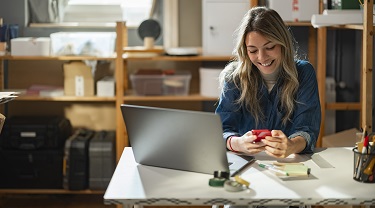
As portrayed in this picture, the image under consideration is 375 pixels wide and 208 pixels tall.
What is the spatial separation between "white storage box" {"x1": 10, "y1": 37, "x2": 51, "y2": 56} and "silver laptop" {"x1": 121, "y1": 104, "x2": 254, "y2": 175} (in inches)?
90.5

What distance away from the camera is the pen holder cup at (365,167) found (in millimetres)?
2207

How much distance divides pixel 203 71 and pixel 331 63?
921mm

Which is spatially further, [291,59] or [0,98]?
[0,98]

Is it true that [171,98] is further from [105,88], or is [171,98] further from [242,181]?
[242,181]

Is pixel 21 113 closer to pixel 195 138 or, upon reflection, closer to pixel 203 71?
pixel 203 71

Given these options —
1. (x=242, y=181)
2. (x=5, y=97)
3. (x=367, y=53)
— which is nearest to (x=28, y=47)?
(x=5, y=97)

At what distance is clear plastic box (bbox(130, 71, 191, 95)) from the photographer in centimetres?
451

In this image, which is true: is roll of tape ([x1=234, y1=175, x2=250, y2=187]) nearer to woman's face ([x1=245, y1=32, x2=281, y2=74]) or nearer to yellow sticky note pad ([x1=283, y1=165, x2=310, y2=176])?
yellow sticky note pad ([x1=283, y1=165, x2=310, y2=176])

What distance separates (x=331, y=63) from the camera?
4777mm

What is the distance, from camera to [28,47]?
14.8 feet

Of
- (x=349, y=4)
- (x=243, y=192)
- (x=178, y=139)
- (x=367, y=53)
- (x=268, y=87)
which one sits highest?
(x=349, y=4)

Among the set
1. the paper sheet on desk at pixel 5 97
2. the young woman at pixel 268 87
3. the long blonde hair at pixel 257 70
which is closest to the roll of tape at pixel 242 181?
the young woman at pixel 268 87

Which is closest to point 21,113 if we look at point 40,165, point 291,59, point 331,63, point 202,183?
point 40,165

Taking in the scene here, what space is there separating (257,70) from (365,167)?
78cm
